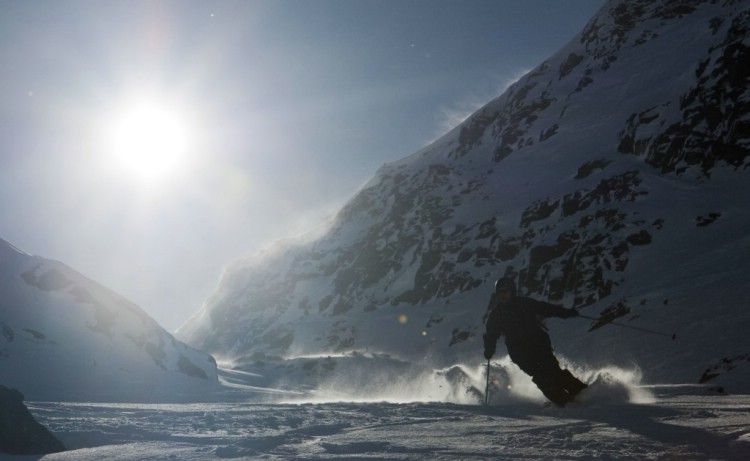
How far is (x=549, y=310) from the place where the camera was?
32.0 ft

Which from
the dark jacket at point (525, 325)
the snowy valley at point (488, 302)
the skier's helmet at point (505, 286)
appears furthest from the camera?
the skier's helmet at point (505, 286)

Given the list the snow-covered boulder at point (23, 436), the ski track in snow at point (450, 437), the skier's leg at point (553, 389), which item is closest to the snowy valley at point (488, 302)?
the ski track in snow at point (450, 437)

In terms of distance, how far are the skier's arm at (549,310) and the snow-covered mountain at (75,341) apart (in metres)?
24.3

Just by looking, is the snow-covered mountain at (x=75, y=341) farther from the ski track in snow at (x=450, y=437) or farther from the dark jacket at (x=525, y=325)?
the ski track in snow at (x=450, y=437)

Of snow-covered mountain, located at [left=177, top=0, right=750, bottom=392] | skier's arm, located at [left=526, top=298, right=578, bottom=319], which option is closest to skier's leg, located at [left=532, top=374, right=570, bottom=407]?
skier's arm, located at [left=526, top=298, right=578, bottom=319]

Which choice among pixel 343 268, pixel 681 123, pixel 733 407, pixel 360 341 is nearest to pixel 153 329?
pixel 733 407

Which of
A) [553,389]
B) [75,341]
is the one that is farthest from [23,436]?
[75,341]

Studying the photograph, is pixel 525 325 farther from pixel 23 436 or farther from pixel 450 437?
pixel 23 436

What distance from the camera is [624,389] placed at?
8.06m

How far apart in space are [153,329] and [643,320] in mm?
35328

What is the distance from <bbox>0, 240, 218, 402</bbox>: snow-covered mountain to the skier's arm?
956 inches

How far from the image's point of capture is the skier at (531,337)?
8965 millimetres

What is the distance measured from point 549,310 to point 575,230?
53.2 metres

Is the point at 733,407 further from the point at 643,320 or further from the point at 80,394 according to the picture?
the point at 643,320
